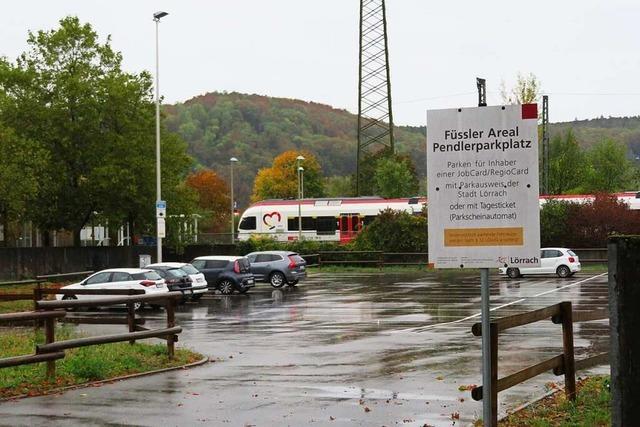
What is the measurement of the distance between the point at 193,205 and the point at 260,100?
12764cm

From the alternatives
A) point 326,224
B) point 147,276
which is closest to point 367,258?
point 326,224

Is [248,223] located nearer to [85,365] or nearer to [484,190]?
[85,365]

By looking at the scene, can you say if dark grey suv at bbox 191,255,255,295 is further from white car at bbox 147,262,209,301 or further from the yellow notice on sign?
the yellow notice on sign

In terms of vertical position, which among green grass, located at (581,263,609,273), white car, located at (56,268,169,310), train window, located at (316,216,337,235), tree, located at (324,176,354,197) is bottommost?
green grass, located at (581,263,609,273)

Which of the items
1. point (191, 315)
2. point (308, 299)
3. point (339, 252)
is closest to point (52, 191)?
point (339, 252)

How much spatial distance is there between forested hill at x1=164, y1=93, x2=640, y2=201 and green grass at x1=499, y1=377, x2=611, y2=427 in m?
140

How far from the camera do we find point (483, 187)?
7.21 metres

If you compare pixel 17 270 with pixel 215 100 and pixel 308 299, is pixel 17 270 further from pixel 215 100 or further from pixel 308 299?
pixel 215 100

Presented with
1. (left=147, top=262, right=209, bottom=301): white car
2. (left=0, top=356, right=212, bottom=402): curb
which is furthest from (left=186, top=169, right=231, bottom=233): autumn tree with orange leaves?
(left=0, top=356, right=212, bottom=402): curb

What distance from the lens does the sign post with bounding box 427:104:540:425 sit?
7.12 m

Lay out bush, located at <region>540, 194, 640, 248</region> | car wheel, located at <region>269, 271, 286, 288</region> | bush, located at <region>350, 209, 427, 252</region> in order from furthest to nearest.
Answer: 1. bush, located at <region>350, 209, 427, 252</region>
2. bush, located at <region>540, 194, 640, 248</region>
3. car wheel, located at <region>269, 271, 286, 288</region>


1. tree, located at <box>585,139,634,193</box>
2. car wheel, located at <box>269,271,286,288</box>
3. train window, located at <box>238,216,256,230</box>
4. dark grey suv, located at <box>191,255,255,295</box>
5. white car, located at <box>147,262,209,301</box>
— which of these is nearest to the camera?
white car, located at <box>147,262,209,301</box>

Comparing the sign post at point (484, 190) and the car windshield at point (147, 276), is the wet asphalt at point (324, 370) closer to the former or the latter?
the car windshield at point (147, 276)

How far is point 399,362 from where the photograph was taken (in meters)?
15.5
